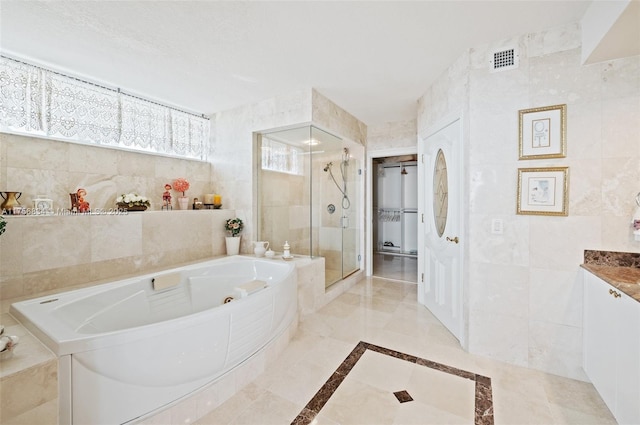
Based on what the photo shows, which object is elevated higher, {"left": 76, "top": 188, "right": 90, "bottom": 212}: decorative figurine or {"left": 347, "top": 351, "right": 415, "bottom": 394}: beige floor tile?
{"left": 76, "top": 188, "right": 90, "bottom": 212}: decorative figurine

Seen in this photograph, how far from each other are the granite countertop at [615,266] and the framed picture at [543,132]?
2.48 ft

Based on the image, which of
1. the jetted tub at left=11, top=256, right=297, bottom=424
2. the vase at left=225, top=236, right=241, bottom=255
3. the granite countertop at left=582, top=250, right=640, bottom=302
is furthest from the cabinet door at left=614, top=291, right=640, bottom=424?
the vase at left=225, top=236, right=241, bottom=255

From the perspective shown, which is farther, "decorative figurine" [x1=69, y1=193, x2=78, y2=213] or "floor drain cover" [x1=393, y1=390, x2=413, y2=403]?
"decorative figurine" [x1=69, y1=193, x2=78, y2=213]

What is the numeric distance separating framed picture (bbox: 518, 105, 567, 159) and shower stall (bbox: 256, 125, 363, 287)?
2.09 m

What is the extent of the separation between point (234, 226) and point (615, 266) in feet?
12.0

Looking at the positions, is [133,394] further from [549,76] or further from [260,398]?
[549,76]

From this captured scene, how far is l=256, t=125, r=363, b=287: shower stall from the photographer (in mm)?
3500

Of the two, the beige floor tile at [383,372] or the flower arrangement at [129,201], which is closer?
the beige floor tile at [383,372]

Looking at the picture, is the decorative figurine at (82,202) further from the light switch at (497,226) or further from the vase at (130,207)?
the light switch at (497,226)

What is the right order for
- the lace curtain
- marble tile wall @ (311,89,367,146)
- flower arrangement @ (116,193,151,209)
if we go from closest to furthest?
the lace curtain, flower arrangement @ (116,193,151,209), marble tile wall @ (311,89,367,146)

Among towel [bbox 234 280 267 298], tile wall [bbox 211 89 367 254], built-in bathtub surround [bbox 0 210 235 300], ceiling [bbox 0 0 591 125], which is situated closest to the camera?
ceiling [bbox 0 0 591 125]

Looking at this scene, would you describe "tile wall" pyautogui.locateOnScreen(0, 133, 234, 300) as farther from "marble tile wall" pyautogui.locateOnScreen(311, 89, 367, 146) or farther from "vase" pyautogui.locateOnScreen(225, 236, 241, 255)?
"marble tile wall" pyautogui.locateOnScreen(311, 89, 367, 146)

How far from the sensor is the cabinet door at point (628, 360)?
49.4 inches

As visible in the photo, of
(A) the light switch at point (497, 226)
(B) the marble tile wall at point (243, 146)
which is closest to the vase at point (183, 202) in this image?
(B) the marble tile wall at point (243, 146)
